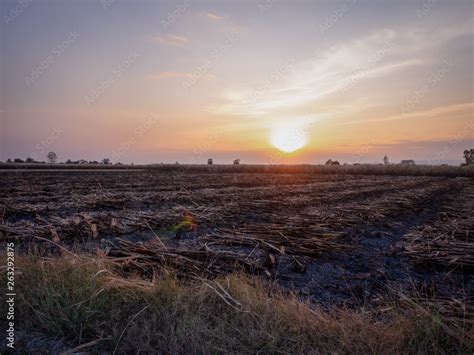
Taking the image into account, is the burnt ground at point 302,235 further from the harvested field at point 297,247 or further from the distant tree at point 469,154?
the distant tree at point 469,154

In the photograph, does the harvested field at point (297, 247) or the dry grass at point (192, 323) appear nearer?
the dry grass at point (192, 323)

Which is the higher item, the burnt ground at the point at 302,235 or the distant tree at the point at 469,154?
the distant tree at the point at 469,154

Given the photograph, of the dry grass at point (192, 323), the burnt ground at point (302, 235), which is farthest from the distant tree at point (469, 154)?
the dry grass at point (192, 323)

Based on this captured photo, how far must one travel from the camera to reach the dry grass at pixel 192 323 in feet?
9.50

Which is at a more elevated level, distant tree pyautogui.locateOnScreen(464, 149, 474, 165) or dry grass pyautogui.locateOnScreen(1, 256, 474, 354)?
distant tree pyautogui.locateOnScreen(464, 149, 474, 165)

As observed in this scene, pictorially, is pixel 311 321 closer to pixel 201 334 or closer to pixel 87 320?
pixel 201 334

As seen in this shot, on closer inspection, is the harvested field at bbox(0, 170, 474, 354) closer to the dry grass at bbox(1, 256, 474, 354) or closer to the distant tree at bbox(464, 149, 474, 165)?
the dry grass at bbox(1, 256, 474, 354)

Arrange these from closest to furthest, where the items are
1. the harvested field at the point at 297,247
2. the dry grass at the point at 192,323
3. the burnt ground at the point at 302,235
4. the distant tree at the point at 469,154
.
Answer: the dry grass at the point at 192,323 < the harvested field at the point at 297,247 < the burnt ground at the point at 302,235 < the distant tree at the point at 469,154

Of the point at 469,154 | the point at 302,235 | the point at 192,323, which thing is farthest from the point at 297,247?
the point at 469,154

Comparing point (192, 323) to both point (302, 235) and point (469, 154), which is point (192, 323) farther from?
point (469, 154)

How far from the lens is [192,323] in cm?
313

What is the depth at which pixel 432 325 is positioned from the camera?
2977mm

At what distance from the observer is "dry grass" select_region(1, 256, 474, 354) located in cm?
289

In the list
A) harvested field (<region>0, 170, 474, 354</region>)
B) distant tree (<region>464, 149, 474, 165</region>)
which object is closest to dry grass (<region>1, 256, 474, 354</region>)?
harvested field (<region>0, 170, 474, 354</region>)
